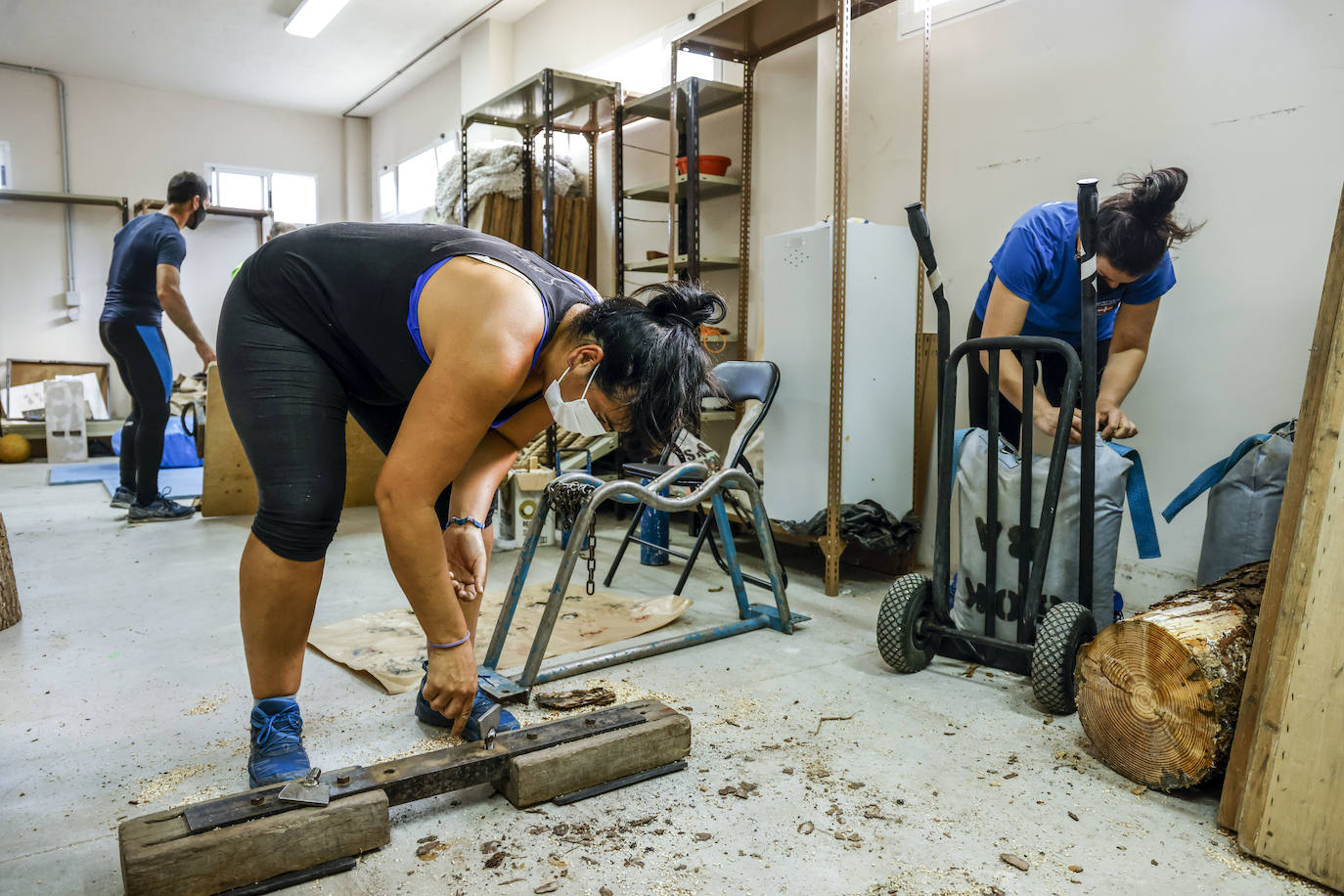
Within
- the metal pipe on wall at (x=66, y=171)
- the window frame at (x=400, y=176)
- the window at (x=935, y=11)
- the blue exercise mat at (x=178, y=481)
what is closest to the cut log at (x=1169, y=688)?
the window at (x=935, y=11)

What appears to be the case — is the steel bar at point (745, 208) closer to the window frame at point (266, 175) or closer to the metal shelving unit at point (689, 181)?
the metal shelving unit at point (689, 181)

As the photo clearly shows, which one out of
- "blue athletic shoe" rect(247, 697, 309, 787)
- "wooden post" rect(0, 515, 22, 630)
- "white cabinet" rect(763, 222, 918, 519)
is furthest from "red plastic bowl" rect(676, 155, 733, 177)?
"blue athletic shoe" rect(247, 697, 309, 787)

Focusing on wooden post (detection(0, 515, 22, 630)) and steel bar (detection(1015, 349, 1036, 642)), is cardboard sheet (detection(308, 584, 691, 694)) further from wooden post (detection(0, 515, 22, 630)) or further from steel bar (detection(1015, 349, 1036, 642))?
steel bar (detection(1015, 349, 1036, 642))

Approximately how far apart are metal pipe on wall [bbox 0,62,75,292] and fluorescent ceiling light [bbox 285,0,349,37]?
123 inches

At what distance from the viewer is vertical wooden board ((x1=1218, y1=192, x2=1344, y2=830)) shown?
1480 millimetres

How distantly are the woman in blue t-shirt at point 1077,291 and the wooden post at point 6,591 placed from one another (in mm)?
3073

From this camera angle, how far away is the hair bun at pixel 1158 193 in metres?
2.12

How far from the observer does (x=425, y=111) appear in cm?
873

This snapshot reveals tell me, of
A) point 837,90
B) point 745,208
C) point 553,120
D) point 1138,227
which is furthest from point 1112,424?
point 553,120

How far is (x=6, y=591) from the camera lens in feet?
8.69

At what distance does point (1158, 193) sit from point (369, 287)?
6.34 feet

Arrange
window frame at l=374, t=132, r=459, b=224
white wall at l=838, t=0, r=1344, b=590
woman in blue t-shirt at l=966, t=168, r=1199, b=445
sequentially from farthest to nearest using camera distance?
window frame at l=374, t=132, r=459, b=224, white wall at l=838, t=0, r=1344, b=590, woman in blue t-shirt at l=966, t=168, r=1199, b=445

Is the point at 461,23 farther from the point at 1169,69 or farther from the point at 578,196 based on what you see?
the point at 1169,69

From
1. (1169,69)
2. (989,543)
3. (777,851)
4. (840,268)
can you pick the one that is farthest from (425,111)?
(777,851)
